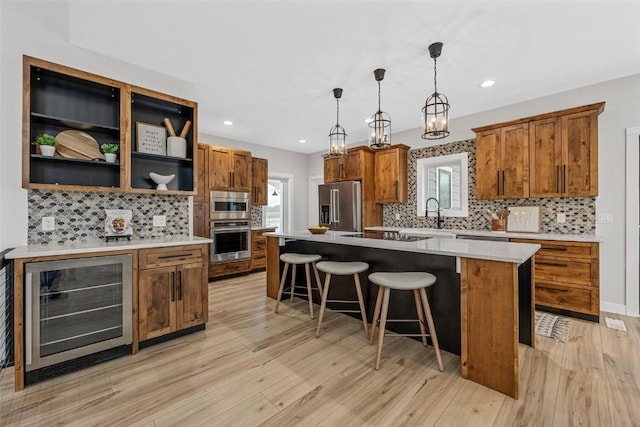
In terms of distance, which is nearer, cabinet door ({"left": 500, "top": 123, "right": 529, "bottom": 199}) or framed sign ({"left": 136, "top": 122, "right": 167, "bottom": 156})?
framed sign ({"left": 136, "top": 122, "right": 167, "bottom": 156})

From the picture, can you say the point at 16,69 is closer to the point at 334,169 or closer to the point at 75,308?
the point at 75,308

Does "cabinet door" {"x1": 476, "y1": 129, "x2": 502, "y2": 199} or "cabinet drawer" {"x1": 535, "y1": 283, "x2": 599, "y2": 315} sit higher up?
"cabinet door" {"x1": 476, "y1": 129, "x2": 502, "y2": 199}

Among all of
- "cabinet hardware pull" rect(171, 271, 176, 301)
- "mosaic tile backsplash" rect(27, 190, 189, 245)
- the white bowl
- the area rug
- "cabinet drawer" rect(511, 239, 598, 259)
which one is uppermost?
the white bowl

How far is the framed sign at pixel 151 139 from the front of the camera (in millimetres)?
2764

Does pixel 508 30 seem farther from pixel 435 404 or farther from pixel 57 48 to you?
pixel 57 48

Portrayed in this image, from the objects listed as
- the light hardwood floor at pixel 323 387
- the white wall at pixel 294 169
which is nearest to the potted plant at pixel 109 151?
the light hardwood floor at pixel 323 387

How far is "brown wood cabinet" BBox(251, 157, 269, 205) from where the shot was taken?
5.58 meters

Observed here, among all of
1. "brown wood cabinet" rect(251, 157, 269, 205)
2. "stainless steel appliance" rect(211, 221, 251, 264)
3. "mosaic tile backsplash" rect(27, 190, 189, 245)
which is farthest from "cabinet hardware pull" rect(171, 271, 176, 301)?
"brown wood cabinet" rect(251, 157, 269, 205)

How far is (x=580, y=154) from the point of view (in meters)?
3.20

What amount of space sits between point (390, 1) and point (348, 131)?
3.34 meters

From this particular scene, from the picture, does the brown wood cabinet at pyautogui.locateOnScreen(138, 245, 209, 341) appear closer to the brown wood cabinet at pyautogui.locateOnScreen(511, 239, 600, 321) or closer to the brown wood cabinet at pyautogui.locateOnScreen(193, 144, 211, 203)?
the brown wood cabinet at pyautogui.locateOnScreen(193, 144, 211, 203)

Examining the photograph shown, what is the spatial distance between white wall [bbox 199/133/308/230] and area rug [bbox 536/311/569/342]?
4.96 meters

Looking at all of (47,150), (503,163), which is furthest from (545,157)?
(47,150)

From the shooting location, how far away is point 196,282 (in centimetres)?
263
